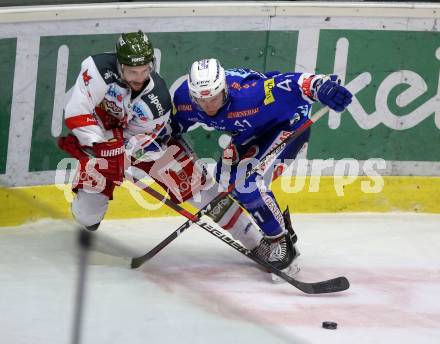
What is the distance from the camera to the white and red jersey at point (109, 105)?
5164 millimetres

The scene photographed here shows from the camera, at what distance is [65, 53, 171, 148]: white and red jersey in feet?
16.9

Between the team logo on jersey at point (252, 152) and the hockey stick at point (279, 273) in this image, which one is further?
the team logo on jersey at point (252, 152)

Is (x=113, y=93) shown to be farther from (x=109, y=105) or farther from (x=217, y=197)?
(x=217, y=197)

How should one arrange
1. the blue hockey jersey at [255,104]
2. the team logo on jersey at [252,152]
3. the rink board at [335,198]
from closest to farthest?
the blue hockey jersey at [255,104] → the team logo on jersey at [252,152] → the rink board at [335,198]

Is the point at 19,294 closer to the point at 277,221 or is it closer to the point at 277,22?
the point at 277,221

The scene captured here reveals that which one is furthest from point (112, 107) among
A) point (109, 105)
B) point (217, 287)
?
point (217, 287)

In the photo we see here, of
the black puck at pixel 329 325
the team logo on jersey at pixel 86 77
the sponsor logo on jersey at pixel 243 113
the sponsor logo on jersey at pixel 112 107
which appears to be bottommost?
the black puck at pixel 329 325

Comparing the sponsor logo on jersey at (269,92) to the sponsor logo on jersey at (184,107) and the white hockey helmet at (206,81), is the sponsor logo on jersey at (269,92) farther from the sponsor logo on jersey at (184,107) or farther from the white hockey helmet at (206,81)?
the sponsor logo on jersey at (184,107)

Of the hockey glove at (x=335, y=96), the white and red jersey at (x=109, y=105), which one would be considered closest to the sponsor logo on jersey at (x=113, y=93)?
the white and red jersey at (x=109, y=105)

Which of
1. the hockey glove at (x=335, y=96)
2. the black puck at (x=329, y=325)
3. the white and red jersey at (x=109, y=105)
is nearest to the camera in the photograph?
the black puck at (x=329, y=325)

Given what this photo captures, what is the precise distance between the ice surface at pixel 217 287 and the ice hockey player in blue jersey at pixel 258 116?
0.82 ft

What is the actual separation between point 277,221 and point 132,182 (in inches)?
29.5

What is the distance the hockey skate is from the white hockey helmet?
80 centimetres

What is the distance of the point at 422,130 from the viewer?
259 inches
